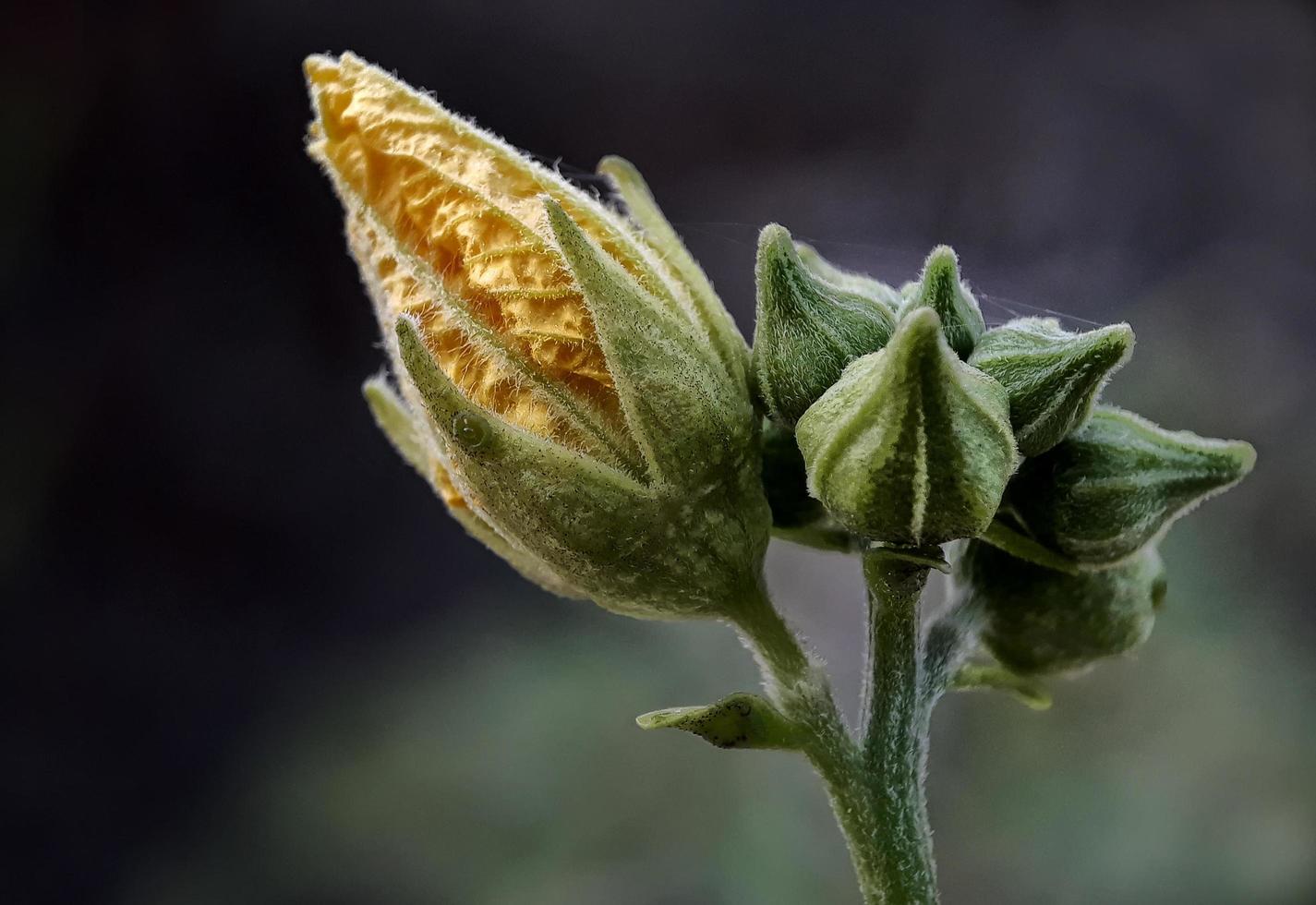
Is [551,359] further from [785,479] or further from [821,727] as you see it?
[821,727]

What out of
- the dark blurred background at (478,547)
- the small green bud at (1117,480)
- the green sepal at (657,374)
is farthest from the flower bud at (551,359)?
the dark blurred background at (478,547)

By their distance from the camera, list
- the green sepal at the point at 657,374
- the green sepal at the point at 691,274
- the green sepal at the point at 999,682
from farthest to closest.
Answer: the green sepal at the point at 999,682 → the green sepal at the point at 691,274 → the green sepal at the point at 657,374

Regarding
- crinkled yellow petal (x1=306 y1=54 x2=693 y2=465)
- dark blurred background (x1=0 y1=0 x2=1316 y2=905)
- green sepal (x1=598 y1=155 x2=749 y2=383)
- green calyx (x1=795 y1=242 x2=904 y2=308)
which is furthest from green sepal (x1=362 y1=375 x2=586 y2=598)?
dark blurred background (x1=0 y1=0 x2=1316 y2=905)

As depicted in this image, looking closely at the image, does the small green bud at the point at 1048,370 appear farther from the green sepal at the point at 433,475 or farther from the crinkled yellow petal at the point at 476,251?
the green sepal at the point at 433,475

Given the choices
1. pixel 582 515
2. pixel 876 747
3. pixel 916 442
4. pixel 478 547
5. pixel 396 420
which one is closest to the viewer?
pixel 916 442

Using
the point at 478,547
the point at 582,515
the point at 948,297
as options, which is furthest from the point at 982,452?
the point at 478,547

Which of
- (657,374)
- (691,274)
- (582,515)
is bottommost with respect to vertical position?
(582,515)

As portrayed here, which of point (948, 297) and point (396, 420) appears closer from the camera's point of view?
point (948, 297)
